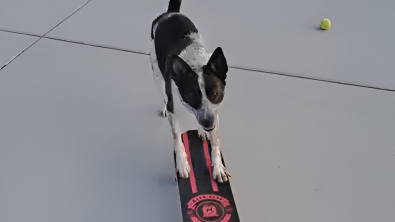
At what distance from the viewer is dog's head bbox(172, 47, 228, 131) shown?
63.9 inches

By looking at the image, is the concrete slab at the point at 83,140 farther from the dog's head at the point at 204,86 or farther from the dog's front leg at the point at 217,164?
the dog's head at the point at 204,86

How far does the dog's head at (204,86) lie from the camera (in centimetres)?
162

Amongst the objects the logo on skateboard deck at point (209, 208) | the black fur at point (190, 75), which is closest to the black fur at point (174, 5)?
the black fur at point (190, 75)

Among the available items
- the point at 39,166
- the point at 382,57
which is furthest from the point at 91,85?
the point at 382,57

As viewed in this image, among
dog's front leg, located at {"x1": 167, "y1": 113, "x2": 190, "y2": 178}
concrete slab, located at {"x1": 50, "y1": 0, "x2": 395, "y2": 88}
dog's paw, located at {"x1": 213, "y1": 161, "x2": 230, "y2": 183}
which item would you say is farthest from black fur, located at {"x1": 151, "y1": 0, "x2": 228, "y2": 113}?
concrete slab, located at {"x1": 50, "y1": 0, "x2": 395, "y2": 88}

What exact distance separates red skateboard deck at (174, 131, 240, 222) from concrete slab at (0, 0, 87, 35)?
2.00m

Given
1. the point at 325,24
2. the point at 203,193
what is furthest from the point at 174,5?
the point at 325,24

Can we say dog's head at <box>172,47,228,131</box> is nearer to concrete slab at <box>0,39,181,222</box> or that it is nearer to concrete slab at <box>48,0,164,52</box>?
concrete slab at <box>0,39,181,222</box>

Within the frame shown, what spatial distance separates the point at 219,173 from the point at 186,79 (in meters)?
0.65

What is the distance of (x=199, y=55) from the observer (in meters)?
1.89

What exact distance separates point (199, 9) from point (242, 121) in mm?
1582

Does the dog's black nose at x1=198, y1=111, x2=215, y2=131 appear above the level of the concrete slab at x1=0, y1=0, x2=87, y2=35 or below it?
below

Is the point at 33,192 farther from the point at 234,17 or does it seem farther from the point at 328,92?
the point at 234,17

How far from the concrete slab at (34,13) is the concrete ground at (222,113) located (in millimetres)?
19
